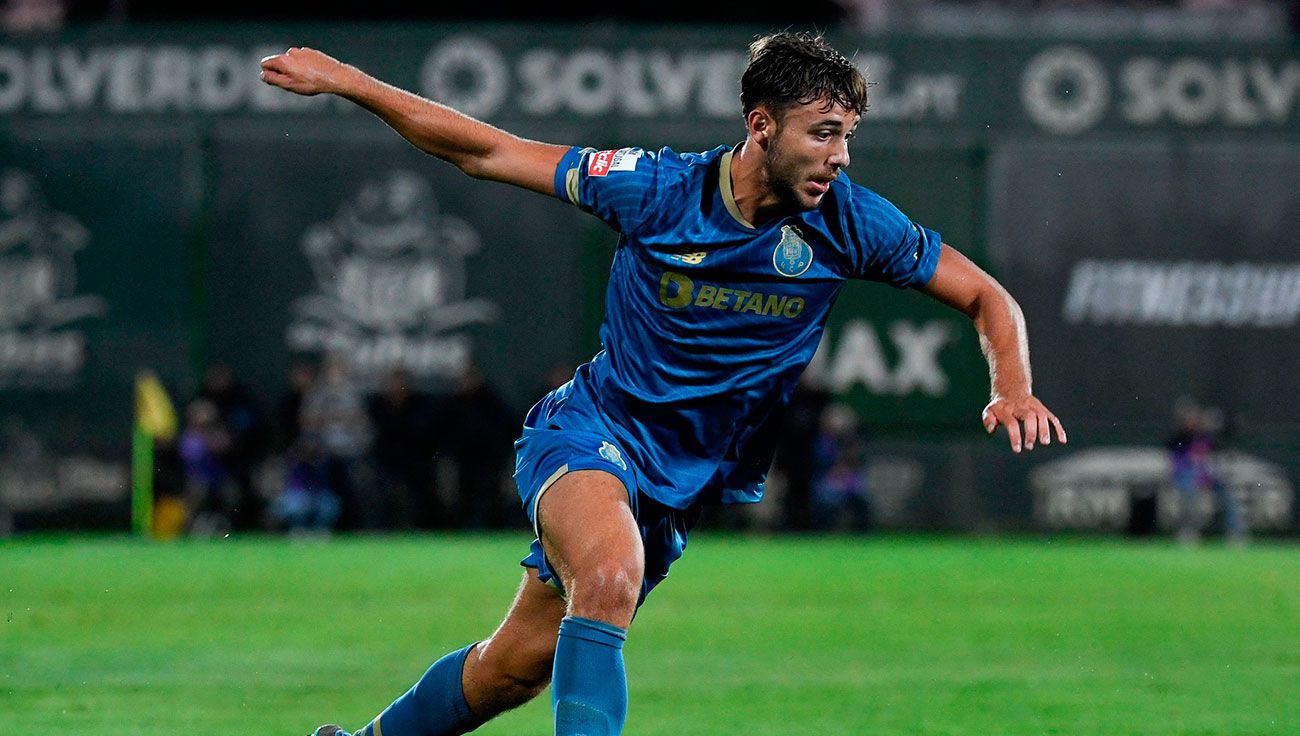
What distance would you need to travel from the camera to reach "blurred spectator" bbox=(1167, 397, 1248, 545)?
21.0 metres

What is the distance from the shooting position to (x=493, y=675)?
5594 mm

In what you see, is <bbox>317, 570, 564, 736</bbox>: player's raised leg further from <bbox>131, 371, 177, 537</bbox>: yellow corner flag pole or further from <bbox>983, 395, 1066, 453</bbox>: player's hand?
<bbox>131, 371, 177, 537</bbox>: yellow corner flag pole

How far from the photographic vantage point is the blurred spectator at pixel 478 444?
2092 centimetres

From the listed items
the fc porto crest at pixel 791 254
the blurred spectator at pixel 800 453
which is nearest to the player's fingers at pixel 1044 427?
the fc porto crest at pixel 791 254

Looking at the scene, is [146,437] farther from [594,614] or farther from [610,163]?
[594,614]

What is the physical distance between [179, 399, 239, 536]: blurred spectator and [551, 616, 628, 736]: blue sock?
16.0 meters

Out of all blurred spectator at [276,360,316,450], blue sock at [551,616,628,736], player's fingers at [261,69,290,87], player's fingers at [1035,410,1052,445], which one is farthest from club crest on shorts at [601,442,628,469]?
blurred spectator at [276,360,316,450]

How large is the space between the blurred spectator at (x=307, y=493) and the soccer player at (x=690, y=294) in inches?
587

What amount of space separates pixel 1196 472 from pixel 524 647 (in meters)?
16.8

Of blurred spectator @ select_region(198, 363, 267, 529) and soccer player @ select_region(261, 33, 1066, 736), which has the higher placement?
soccer player @ select_region(261, 33, 1066, 736)

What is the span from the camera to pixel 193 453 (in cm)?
2034

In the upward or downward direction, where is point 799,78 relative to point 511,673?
upward

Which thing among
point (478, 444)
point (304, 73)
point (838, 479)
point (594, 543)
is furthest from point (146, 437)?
point (594, 543)

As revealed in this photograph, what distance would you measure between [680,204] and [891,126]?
1679 centimetres
